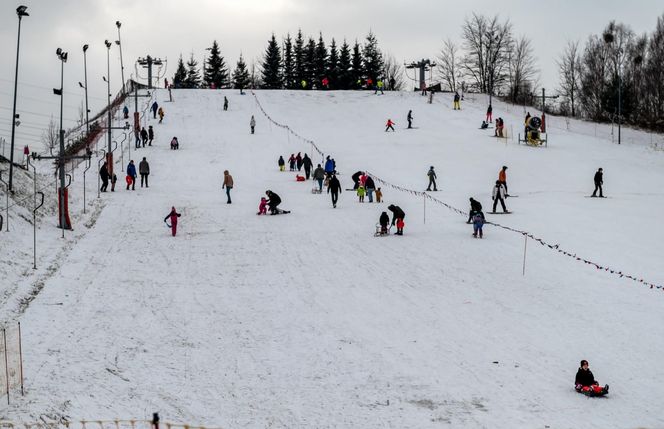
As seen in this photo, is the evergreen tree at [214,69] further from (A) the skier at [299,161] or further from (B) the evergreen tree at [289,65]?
(A) the skier at [299,161]

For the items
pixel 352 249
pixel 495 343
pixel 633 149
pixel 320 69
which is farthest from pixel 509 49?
pixel 495 343

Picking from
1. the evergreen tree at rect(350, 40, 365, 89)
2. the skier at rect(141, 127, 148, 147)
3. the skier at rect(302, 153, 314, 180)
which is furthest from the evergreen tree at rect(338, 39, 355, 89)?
the skier at rect(302, 153, 314, 180)

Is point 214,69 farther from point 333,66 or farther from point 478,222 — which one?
point 478,222

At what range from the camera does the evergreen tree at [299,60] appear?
96.8 m

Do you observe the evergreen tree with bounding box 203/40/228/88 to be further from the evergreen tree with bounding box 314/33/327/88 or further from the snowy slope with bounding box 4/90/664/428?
the snowy slope with bounding box 4/90/664/428

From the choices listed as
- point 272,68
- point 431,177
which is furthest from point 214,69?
point 431,177

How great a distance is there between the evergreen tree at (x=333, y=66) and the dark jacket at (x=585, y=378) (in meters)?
82.0

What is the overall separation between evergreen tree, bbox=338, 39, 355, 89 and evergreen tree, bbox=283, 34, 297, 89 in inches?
295

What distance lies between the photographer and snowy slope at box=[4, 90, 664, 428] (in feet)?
38.9

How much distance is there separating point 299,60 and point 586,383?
89260 millimetres

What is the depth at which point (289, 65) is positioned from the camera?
10144 cm

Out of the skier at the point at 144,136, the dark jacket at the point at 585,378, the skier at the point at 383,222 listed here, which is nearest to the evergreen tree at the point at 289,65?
the skier at the point at 144,136

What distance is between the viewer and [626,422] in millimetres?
11102

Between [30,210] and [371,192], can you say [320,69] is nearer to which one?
[371,192]
